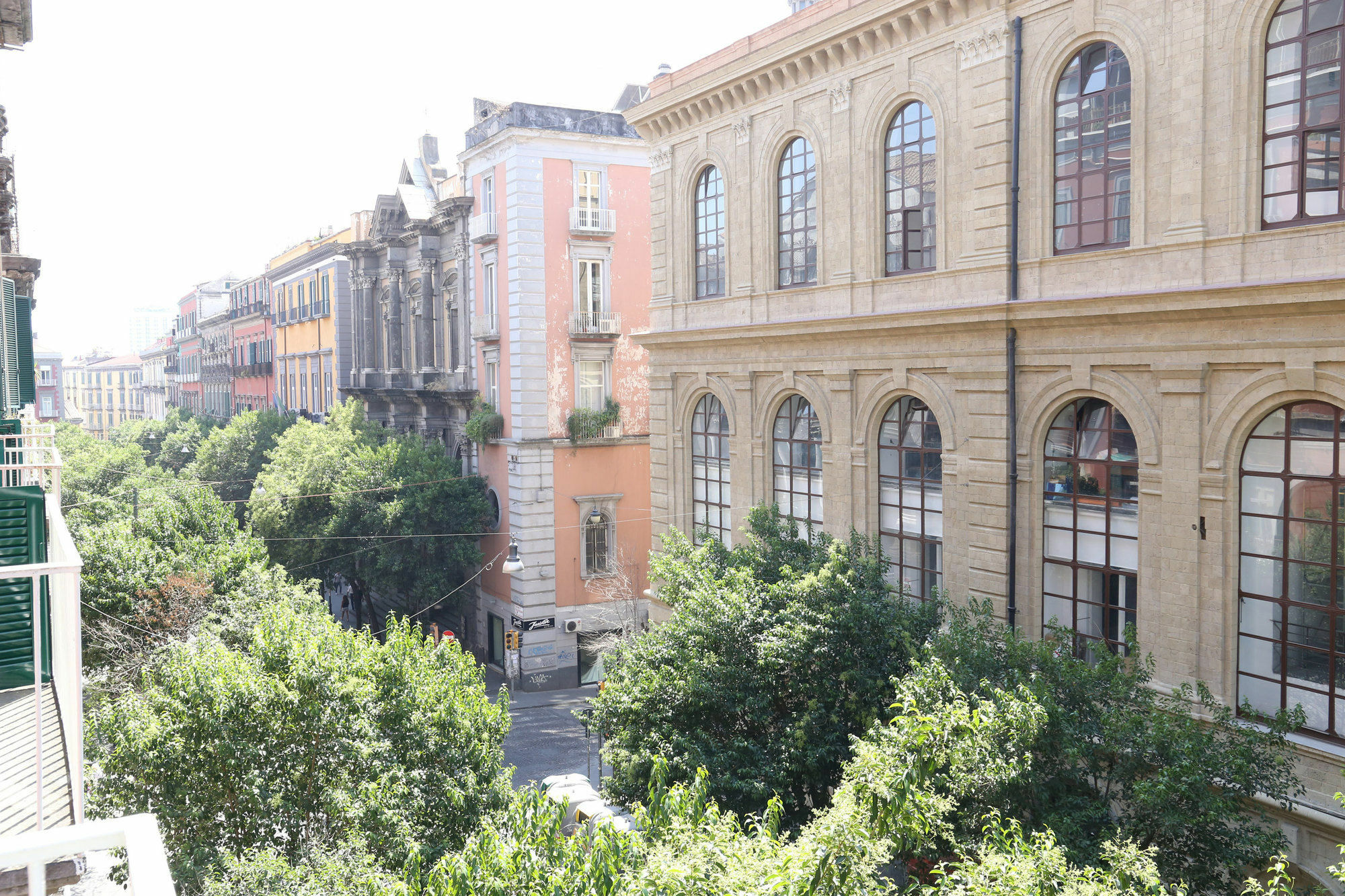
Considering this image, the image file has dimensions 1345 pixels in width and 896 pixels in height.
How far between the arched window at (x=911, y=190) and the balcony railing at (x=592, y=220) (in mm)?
17921

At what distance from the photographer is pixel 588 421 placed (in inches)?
1471

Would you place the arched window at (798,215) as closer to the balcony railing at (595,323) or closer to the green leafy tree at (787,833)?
the green leafy tree at (787,833)

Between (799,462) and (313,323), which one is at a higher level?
(313,323)

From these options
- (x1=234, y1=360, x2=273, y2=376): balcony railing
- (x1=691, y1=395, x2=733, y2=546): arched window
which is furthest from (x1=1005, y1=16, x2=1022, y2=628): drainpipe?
(x1=234, y1=360, x2=273, y2=376): balcony railing

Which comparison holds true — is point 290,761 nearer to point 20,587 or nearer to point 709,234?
point 20,587

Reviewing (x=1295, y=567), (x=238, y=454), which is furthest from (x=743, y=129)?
(x=238, y=454)

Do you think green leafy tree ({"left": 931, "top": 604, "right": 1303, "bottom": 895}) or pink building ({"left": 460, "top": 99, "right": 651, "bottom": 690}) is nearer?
green leafy tree ({"left": 931, "top": 604, "right": 1303, "bottom": 895})

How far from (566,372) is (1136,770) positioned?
27715 millimetres

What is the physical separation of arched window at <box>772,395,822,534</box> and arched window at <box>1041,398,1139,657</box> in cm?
595

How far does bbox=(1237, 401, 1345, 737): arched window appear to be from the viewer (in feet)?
46.3

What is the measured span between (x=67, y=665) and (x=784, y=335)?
60.1 feet

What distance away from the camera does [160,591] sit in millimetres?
24297

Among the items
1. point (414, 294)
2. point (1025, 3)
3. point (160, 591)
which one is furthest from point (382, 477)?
point (1025, 3)

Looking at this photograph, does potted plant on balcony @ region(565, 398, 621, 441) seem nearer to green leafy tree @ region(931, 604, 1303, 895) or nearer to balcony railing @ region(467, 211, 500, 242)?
balcony railing @ region(467, 211, 500, 242)
